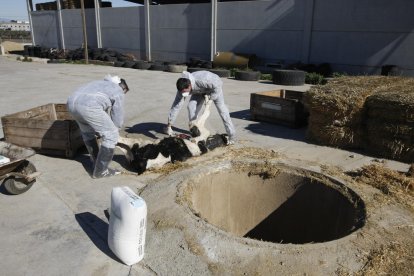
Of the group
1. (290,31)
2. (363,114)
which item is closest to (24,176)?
(363,114)

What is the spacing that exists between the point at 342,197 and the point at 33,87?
12.8 metres

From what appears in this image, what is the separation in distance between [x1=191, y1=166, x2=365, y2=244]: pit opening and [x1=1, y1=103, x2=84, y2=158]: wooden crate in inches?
101

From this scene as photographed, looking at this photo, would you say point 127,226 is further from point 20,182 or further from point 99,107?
point 20,182

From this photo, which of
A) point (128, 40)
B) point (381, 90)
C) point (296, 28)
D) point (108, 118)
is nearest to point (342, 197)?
point (381, 90)

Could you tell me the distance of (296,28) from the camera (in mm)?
18156

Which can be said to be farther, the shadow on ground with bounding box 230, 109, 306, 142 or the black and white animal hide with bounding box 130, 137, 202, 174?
the shadow on ground with bounding box 230, 109, 306, 142

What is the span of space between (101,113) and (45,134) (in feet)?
5.73

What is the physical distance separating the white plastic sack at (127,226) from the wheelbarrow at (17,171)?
2037mm

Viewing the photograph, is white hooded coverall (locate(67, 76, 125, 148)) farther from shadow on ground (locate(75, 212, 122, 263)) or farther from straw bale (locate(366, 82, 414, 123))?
straw bale (locate(366, 82, 414, 123))

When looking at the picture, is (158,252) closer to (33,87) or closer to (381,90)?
(381,90)

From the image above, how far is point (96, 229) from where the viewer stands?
13.7 ft

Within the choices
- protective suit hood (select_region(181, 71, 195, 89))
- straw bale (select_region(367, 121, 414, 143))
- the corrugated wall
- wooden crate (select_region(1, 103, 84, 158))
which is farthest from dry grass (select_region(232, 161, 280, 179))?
the corrugated wall

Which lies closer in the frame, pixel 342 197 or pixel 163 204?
pixel 163 204

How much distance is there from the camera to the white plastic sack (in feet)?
10.9
